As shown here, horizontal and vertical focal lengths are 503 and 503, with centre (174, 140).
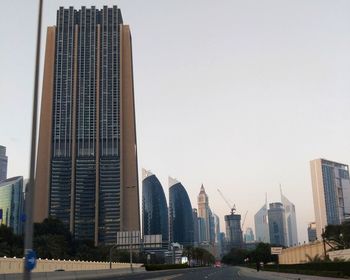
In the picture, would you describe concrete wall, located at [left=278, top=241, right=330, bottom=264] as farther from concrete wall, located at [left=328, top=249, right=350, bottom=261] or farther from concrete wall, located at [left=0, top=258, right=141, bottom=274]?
concrete wall, located at [left=0, top=258, right=141, bottom=274]

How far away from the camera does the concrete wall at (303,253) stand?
96681 millimetres

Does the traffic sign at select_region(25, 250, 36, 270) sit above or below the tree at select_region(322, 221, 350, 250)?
below

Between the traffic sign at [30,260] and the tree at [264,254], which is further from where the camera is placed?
the tree at [264,254]

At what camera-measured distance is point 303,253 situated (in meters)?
107

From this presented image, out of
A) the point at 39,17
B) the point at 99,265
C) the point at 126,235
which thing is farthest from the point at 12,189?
the point at 39,17

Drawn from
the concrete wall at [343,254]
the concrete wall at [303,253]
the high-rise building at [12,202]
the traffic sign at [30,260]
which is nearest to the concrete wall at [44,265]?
the concrete wall at [343,254]

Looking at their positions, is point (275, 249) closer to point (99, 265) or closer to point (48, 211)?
point (99, 265)

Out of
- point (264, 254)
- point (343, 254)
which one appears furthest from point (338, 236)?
point (264, 254)

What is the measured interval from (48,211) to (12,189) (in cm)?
2636

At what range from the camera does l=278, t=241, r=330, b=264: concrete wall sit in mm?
96681

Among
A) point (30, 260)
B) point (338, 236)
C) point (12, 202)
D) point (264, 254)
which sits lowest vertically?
point (30, 260)

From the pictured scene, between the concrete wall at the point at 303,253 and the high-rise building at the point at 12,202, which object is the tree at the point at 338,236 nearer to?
the concrete wall at the point at 303,253

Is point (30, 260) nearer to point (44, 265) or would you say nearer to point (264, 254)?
point (44, 265)

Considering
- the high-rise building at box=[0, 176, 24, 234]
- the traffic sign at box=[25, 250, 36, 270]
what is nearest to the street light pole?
the traffic sign at box=[25, 250, 36, 270]
